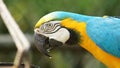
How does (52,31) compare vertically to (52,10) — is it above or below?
above

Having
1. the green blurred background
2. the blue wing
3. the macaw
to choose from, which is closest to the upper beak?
the macaw

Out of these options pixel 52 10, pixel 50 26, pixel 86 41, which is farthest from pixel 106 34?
pixel 52 10

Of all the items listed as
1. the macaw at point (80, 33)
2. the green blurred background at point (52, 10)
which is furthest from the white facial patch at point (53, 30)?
the green blurred background at point (52, 10)

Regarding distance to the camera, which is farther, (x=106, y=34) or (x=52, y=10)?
(x=52, y=10)

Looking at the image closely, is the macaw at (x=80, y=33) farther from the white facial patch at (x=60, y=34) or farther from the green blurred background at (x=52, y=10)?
the green blurred background at (x=52, y=10)

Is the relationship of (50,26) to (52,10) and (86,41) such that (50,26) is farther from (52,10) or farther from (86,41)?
(52,10)

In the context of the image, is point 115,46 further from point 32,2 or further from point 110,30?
point 32,2
